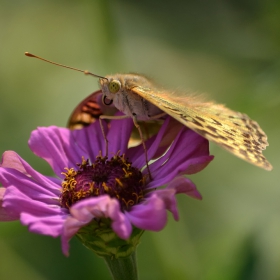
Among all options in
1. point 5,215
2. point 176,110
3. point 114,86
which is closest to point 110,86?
point 114,86

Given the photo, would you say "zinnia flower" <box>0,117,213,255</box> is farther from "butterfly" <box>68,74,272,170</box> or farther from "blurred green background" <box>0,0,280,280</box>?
"blurred green background" <box>0,0,280,280</box>

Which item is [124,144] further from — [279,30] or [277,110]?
[279,30]

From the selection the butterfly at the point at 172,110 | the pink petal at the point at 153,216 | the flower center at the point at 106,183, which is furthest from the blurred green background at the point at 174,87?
the pink petal at the point at 153,216

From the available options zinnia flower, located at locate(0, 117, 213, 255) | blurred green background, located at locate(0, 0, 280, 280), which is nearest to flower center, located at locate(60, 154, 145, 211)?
zinnia flower, located at locate(0, 117, 213, 255)

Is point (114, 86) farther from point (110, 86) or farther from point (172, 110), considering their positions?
point (172, 110)

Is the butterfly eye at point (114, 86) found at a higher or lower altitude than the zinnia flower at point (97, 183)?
higher

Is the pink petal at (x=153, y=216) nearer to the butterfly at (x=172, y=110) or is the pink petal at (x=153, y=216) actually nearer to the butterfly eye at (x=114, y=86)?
the butterfly at (x=172, y=110)
